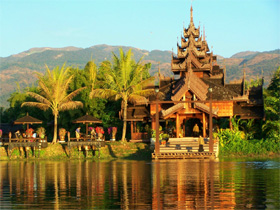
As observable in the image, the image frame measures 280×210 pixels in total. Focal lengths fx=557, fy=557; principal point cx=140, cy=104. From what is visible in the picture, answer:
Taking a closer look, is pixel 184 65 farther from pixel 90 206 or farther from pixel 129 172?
pixel 90 206

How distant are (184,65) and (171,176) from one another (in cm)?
2306

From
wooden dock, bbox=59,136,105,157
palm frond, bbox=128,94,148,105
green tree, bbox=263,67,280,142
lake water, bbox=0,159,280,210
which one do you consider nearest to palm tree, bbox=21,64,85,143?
palm frond, bbox=128,94,148,105

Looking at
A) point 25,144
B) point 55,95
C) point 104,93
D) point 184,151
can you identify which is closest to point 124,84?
point 104,93

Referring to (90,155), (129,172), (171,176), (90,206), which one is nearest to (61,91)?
(90,155)

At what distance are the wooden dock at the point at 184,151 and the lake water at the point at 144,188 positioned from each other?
285 inches

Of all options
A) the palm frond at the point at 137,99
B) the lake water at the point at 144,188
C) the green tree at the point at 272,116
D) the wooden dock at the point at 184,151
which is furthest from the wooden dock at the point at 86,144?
the green tree at the point at 272,116

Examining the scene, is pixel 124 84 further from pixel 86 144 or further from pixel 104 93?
pixel 86 144

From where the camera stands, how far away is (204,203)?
1497 cm

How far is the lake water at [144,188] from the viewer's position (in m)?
15.1

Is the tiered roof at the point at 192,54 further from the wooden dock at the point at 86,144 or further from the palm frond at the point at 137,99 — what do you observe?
the wooden dock at the point at 86,144

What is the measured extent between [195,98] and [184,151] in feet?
19.5

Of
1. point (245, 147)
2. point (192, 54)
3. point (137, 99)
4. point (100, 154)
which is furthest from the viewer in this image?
point (192, 54)

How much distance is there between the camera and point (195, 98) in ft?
128

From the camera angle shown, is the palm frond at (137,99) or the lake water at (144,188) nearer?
the lake water at (144,188)
